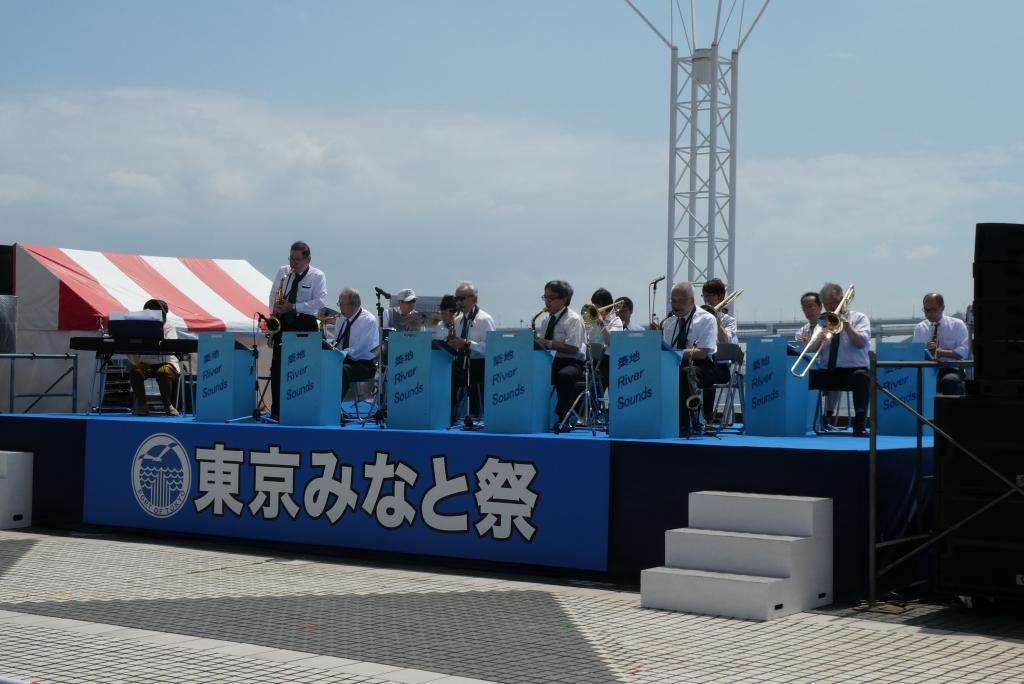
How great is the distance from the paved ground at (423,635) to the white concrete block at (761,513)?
57 centimetres

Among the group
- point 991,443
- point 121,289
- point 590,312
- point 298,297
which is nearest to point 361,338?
point 298,297

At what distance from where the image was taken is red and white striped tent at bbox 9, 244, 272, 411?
18422 millimetres

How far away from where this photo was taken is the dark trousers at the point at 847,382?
10719 mm

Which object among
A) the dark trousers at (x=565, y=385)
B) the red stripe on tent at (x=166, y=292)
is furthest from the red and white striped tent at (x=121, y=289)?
the dark trousers at (x=565, y=385)

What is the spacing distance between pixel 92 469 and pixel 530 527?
4.87 m

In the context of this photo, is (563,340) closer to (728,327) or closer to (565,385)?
(565,385)

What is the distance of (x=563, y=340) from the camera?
11.1 meters

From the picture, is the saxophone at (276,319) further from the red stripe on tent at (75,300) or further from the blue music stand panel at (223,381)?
the red stripe on tent at (75,300)

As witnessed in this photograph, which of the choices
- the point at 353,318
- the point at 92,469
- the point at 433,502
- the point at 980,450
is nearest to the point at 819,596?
the point at 980,450

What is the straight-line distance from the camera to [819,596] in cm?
840

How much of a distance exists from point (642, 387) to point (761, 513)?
5.35 feet

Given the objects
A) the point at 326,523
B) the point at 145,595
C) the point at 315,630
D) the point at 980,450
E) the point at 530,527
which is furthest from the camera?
the point at 326,523

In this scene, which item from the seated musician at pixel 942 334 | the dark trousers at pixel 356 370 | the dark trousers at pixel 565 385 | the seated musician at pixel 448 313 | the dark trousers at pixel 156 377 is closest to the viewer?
the dark trousers at pixel 565 385

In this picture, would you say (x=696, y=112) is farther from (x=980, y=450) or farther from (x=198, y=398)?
(x=980, y=450)
